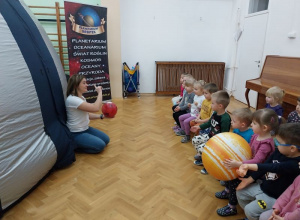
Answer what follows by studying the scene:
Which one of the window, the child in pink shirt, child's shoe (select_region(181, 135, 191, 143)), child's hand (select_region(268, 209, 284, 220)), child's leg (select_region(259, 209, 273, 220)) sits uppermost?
the window

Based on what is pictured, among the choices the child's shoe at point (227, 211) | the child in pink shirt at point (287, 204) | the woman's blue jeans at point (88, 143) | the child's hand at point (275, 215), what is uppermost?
the child in pink shirt at point (287, 204)

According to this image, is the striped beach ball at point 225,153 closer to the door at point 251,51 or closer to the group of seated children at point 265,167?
the group of seated children at point 265,167

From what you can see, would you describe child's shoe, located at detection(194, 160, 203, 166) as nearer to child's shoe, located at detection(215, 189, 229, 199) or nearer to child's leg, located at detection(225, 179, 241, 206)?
child's shoe, located at detection(215, 189, 229, 199)

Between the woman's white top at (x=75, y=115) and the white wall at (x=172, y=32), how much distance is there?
357 cm

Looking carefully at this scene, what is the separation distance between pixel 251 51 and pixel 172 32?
7.02ft

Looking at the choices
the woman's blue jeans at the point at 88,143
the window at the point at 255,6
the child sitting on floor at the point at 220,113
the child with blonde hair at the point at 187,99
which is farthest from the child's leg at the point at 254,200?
the window at the point at 255,6

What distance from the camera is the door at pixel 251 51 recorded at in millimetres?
4945

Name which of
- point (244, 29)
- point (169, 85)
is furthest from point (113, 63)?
point (244, 29)

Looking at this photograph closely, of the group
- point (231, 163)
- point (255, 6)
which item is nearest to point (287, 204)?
point (231, 163)

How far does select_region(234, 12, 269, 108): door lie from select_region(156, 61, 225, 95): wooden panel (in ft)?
2.08

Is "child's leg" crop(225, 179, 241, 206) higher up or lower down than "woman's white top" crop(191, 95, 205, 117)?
lower down

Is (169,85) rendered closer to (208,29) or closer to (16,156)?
(208,29)

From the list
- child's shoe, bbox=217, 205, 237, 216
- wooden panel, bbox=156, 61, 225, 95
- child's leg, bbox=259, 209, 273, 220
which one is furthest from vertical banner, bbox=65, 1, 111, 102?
child's leg, bbox=259, 209, 273, 220

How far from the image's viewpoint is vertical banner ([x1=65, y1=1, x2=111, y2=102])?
466 cm
